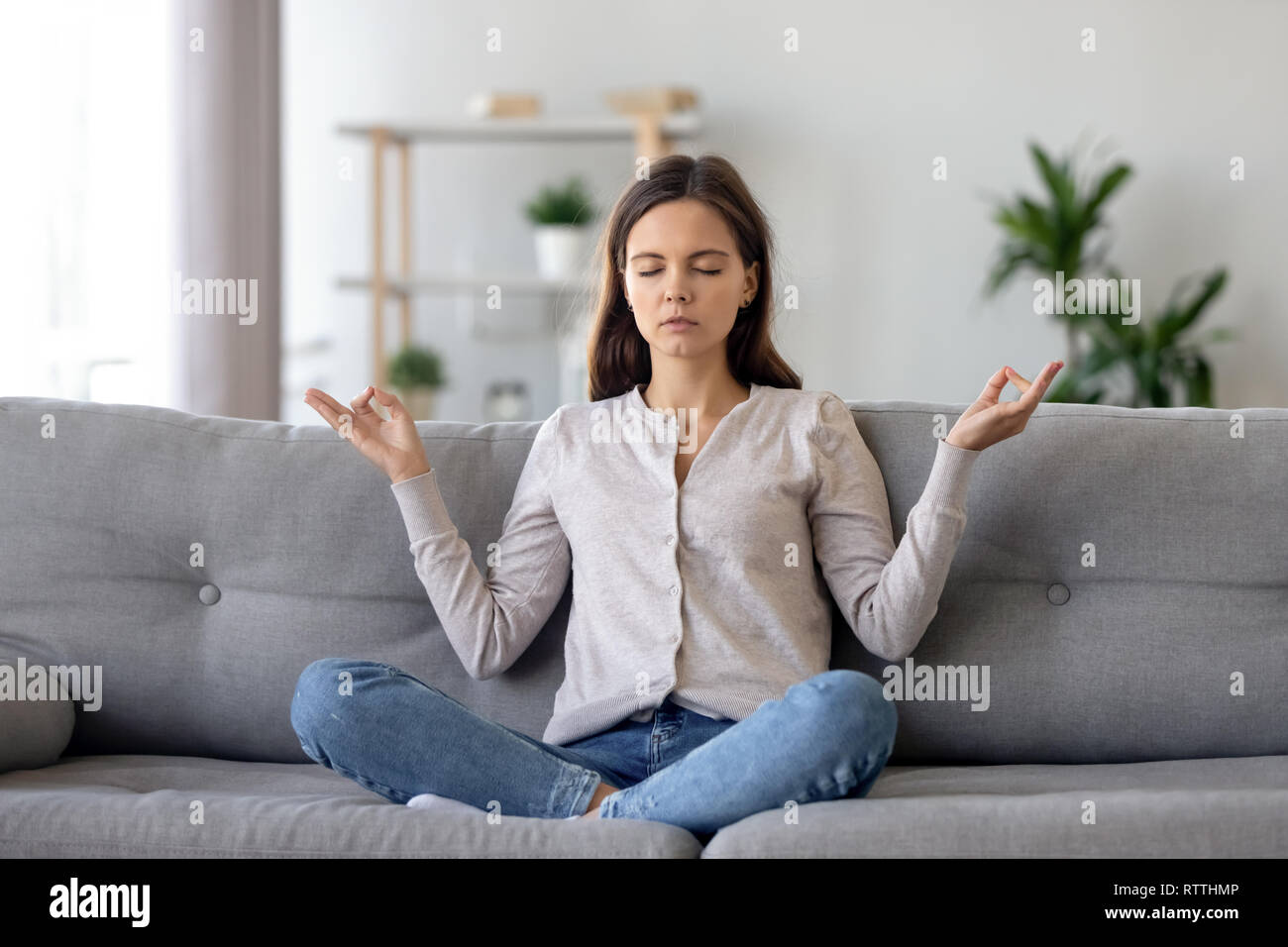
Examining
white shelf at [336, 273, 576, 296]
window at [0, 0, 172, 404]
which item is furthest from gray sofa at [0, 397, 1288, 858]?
white shelf at [336, 273, 576, 296]

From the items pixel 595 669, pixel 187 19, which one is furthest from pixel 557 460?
pixel 187 19

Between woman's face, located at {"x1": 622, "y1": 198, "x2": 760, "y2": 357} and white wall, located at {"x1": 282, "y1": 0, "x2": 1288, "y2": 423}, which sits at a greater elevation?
white wall, located at {"x1": 282, "y1": 0, "x2": 1288, "y2": 423}

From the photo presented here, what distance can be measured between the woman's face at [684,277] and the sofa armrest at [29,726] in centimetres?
83

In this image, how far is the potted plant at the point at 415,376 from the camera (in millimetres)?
4062

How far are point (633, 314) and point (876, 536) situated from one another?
45cm

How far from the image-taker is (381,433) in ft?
5.22

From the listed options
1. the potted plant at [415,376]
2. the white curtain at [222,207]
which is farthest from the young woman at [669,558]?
the potted plant at [415,376]

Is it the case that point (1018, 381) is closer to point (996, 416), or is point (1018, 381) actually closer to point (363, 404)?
point (996, 416)

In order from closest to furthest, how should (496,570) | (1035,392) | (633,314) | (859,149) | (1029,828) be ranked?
1. (1029,828)
2. (1035,392)
3. (496,570)
4. (633,314)
5. (859,149)

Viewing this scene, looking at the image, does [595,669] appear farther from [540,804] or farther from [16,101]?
[16,101]

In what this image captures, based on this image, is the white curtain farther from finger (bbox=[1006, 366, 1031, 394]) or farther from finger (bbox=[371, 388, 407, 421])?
finger (bbox=[1006, 366, 1031, 394])

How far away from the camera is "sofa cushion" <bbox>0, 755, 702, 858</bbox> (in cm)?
117

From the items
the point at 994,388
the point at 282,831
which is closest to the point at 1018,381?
the point at 994,388

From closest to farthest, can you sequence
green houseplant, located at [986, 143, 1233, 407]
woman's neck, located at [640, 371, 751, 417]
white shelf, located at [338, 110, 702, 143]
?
woman's neck, located at [640, 371, 751, 417], green houseplant, located at [986, 143, 1233, 407], white shelf, located at [338, 110, 702, 143]
